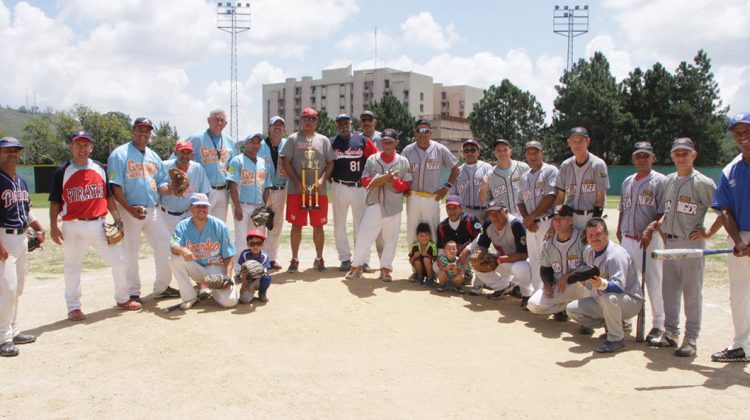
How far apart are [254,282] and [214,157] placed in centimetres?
216

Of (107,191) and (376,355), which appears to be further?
(107,191)

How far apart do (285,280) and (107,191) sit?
108 inches

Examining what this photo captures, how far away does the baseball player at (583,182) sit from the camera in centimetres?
652

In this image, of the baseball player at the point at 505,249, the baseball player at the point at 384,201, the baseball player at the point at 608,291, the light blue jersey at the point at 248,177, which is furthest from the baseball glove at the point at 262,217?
the baseball player at the point at 608,291

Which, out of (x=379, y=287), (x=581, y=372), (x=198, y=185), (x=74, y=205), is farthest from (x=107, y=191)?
(x=581, y=372)

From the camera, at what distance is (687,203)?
219 inches

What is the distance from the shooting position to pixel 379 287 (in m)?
7.91

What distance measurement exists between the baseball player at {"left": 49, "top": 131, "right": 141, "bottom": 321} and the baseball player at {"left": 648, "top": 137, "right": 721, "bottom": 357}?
6222mm

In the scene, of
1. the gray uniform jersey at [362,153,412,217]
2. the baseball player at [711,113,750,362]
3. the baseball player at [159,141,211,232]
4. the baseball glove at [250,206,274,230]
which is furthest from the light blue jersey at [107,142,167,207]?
the baseball player at [711,113,750,362]

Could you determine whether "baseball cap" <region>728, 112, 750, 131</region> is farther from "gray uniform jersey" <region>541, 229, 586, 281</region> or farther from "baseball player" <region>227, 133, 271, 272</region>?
"baseball player" <region>227, 133, 271, 272</region>

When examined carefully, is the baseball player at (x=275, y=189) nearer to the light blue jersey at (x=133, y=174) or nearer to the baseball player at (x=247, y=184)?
the baseball player at (x=247, y=184)

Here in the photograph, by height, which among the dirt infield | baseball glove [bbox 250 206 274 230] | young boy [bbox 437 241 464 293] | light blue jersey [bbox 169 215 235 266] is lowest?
the dirt infield

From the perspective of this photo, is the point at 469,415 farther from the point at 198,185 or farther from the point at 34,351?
the point at 198,185

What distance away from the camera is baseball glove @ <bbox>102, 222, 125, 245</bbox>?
652cm
